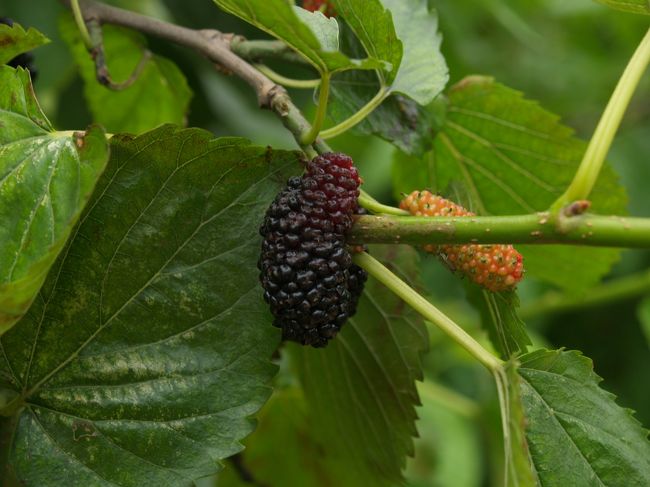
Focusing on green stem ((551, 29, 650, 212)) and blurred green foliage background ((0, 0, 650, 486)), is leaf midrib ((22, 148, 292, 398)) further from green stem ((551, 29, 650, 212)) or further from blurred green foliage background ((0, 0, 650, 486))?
blurred green foliage background ((0, 0, 650, 486))

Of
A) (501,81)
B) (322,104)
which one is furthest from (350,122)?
(501,81)

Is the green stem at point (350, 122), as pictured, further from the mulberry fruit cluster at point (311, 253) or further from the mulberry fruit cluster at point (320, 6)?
the mulberry fruit cluster at point (320, 6)

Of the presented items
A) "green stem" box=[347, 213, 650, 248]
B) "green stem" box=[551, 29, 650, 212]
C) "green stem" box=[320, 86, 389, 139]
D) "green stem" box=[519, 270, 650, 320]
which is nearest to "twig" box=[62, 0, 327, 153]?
"green stem" box=[320, 86, 389, 139]

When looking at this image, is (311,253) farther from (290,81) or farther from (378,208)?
(290,81)

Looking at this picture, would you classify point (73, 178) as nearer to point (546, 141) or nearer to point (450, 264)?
point (450, 264)

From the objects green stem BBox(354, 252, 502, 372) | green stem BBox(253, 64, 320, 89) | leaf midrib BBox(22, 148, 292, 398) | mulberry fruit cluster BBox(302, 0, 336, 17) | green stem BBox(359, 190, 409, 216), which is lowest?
leaf midrib BBox(22, 148, 292, 398)

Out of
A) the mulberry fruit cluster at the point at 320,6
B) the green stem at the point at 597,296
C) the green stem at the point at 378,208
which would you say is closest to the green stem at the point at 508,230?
the green stem at the point at 378,208
